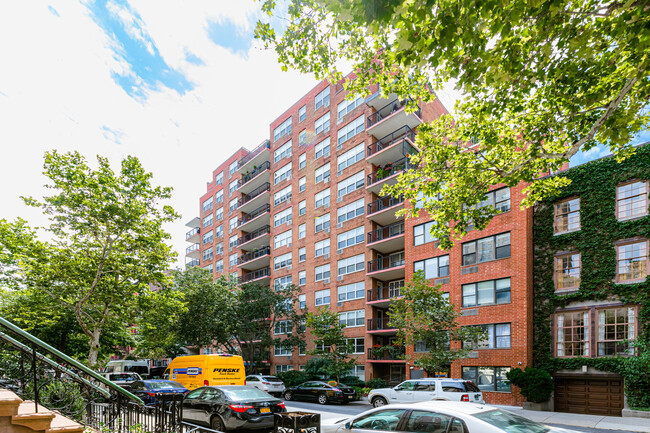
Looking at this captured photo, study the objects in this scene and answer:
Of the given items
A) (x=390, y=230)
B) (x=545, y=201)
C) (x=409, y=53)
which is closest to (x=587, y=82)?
(x=409, y=53)

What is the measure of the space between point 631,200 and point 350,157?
2117 centimetres

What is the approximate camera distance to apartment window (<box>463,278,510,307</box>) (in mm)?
24172

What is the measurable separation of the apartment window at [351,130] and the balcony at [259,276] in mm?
16575

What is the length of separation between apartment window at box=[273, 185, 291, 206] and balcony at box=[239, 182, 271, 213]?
2.19 m

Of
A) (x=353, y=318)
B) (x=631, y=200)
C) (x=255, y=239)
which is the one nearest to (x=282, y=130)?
(x=255, y=239)

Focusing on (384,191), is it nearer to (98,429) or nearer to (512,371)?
(98,429)

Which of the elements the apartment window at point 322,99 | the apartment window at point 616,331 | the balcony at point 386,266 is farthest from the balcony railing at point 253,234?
the apartment window at point 616,331

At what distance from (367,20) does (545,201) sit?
2098 centimetres

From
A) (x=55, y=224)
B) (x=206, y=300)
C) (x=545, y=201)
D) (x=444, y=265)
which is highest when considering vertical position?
(x=545, y=201)

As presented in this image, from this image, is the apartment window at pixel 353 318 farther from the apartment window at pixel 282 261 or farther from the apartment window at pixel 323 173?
the apartment window at pixel 323 173

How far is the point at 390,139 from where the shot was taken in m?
34.8

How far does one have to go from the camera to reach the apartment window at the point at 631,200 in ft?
66.9

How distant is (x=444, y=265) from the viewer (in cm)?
2775

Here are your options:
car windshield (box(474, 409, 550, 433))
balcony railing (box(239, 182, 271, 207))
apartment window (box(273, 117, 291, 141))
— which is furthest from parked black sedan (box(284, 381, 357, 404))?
apartment window (box(273, 117, 291, 141))
